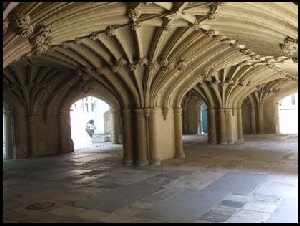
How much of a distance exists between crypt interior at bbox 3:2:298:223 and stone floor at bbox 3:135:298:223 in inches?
1.5

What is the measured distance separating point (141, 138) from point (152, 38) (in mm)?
3975

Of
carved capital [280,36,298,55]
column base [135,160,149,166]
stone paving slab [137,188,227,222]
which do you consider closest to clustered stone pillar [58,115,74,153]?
column base [135,160,149,166]

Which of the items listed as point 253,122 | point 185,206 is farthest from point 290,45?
point 253,122

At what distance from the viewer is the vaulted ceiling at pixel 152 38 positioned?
21.6 feet

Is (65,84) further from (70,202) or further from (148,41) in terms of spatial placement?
(70,202)

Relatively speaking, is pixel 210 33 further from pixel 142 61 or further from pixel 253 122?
pixel 253 122

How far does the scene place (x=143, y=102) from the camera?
12.2 metres

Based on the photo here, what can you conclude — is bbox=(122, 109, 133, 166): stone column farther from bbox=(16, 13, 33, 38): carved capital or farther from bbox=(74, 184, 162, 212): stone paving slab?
bbox=(16, 13, 33, 38): carved capital

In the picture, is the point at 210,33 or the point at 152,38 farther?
the point at 152,38

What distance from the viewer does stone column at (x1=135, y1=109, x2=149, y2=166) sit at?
40.0 feet

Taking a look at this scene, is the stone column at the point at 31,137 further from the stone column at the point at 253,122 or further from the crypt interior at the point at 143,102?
the stone column at the point at 253,122

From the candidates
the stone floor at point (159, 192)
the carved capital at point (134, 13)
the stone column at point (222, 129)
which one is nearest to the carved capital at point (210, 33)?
the carved capital at point (134, 13)

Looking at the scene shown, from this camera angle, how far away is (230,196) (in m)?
7.15

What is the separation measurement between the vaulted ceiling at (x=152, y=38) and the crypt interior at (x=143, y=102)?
0.04 meters
